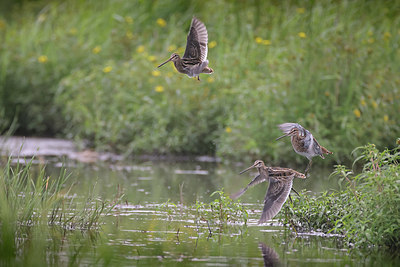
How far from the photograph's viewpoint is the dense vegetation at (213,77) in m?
12.4

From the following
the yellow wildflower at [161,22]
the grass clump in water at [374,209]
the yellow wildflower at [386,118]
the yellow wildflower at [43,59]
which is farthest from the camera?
the yellow wildflower at [161,22]

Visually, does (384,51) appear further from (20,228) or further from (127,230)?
(20,228)

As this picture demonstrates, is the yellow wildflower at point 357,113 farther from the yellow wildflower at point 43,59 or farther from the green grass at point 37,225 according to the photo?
the yellow wildflower at point 43,59

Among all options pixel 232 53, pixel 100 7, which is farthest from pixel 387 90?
pixel 100 7

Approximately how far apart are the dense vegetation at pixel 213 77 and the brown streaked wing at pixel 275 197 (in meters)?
4.81

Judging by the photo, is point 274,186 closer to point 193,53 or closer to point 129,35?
point 193,53

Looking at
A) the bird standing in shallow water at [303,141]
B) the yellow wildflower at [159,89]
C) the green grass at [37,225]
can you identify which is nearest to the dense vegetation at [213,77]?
the yellow wildflower at [159,89]

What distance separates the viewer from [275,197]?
714cm

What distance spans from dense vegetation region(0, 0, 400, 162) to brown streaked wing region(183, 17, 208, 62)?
15.7 feet

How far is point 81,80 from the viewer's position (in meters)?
14.7

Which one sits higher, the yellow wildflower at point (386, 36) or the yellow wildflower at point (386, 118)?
the yellow wildflower at point (386, 36)

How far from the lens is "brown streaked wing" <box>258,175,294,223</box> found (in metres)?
7.07

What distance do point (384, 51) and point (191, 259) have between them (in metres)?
8.12

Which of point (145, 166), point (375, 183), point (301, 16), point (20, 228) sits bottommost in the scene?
point (145, 166)
